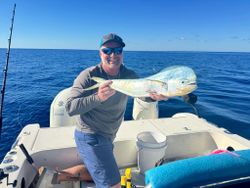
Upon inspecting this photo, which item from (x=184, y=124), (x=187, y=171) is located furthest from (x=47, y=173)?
(x=184, y=124)

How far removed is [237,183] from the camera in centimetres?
116

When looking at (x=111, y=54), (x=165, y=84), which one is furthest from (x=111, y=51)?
(x=165, y=84)

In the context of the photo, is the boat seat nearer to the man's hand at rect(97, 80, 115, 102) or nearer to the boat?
the boat

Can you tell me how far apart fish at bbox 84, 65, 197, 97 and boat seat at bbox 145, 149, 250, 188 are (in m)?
0.73

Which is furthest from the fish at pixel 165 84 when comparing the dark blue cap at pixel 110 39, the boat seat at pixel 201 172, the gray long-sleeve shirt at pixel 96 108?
the boat seat at pixel 201 172

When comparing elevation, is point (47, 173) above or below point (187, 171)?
below

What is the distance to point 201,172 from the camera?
3.81ft

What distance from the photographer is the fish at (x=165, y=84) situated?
6.06 ft

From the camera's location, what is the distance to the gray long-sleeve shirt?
2367mm

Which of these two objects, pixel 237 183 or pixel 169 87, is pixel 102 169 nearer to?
pixel 169 87

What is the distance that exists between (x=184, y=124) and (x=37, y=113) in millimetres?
5615

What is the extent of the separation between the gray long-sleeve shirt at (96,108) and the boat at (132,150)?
0.63m

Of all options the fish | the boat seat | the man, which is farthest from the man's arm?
the boat seat

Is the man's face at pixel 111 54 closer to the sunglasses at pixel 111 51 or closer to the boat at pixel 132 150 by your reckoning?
the sunglasses at pixel 111 51
